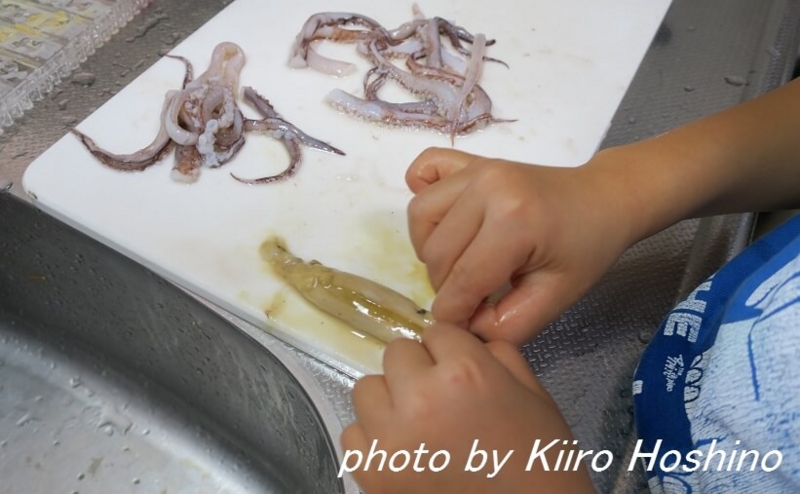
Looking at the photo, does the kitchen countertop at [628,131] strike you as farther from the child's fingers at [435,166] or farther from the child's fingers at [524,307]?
the child's fingers at [435,166]

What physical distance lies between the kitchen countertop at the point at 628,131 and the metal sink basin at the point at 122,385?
0.30 feet

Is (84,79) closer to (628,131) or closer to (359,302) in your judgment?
(359,302)

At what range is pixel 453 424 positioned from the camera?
59cm

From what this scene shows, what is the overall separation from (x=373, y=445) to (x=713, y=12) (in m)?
1.17

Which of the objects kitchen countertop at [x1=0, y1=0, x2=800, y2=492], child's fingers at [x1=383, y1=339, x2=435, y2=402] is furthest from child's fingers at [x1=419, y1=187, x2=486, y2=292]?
kitchen countertop at [x1=0, y1=0, x2=800, y2=492]

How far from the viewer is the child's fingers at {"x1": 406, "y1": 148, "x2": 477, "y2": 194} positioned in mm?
770

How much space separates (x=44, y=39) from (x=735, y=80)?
1.19 meters

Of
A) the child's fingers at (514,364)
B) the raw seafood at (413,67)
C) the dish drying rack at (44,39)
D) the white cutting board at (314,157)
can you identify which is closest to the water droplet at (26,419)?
Answer: the white cutting board at (314,157)

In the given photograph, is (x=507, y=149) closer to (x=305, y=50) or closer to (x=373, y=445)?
(x=305, y=50)

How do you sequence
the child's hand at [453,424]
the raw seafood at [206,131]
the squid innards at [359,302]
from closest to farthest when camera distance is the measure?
1. the child's hand at [453,424]
2. the squid innards at [359,302]
3. the raw seafood at [206,131]

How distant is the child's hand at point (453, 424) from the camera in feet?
1.92

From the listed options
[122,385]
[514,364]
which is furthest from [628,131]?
[122,385]

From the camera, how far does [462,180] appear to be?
2.30ft

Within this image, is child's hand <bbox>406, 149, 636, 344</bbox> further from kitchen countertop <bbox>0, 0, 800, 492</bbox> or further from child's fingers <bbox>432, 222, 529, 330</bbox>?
kitchen countertop <bbox>0, 0, 800, 492</bbox>
